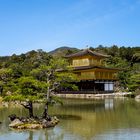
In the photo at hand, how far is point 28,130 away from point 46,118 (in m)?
2.41

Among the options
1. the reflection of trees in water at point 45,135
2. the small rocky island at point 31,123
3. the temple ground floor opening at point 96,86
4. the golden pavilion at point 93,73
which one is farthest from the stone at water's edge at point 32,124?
the temple ground floor opening at point 96,86

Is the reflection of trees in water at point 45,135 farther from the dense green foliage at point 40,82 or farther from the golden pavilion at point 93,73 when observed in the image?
the golden pavilion at point 93,73

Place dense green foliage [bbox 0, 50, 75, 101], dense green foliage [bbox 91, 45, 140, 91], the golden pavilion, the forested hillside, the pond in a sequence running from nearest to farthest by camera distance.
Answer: the pond < dense green foliage [bbox 0, 50, 75, 101] < the forested hillside < dense green foliage [bbox 91, 45, 140, 91] < the golden pavilion

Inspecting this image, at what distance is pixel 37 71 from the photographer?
23078 millimetres

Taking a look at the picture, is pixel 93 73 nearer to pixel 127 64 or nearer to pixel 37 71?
pixel 127 64

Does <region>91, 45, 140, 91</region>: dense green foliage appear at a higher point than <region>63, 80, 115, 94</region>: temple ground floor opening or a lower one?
higher

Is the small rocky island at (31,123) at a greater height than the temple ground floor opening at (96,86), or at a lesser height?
lesser

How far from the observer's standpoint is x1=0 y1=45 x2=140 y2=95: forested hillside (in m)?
20.9

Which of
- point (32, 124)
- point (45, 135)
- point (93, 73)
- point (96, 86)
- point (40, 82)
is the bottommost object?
point (45, 135)

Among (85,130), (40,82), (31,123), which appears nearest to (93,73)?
(40,82)

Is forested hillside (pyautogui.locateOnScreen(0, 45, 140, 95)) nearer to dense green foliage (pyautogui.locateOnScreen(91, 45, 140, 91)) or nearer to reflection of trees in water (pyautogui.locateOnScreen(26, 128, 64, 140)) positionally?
dense green foliage (pyautogui.locateOnScreen(91, 45, 140, 91))

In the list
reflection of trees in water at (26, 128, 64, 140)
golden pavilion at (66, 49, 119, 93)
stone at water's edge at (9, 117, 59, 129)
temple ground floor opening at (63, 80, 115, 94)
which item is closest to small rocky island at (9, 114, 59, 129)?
stone at water's edge at (9, 117, 59, 129)

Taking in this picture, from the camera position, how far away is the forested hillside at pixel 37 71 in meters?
20.9

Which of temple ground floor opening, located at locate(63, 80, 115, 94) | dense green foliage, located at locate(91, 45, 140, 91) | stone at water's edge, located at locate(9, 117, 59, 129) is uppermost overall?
dense green foliage, located at locate(91, 45, 140, 91)
